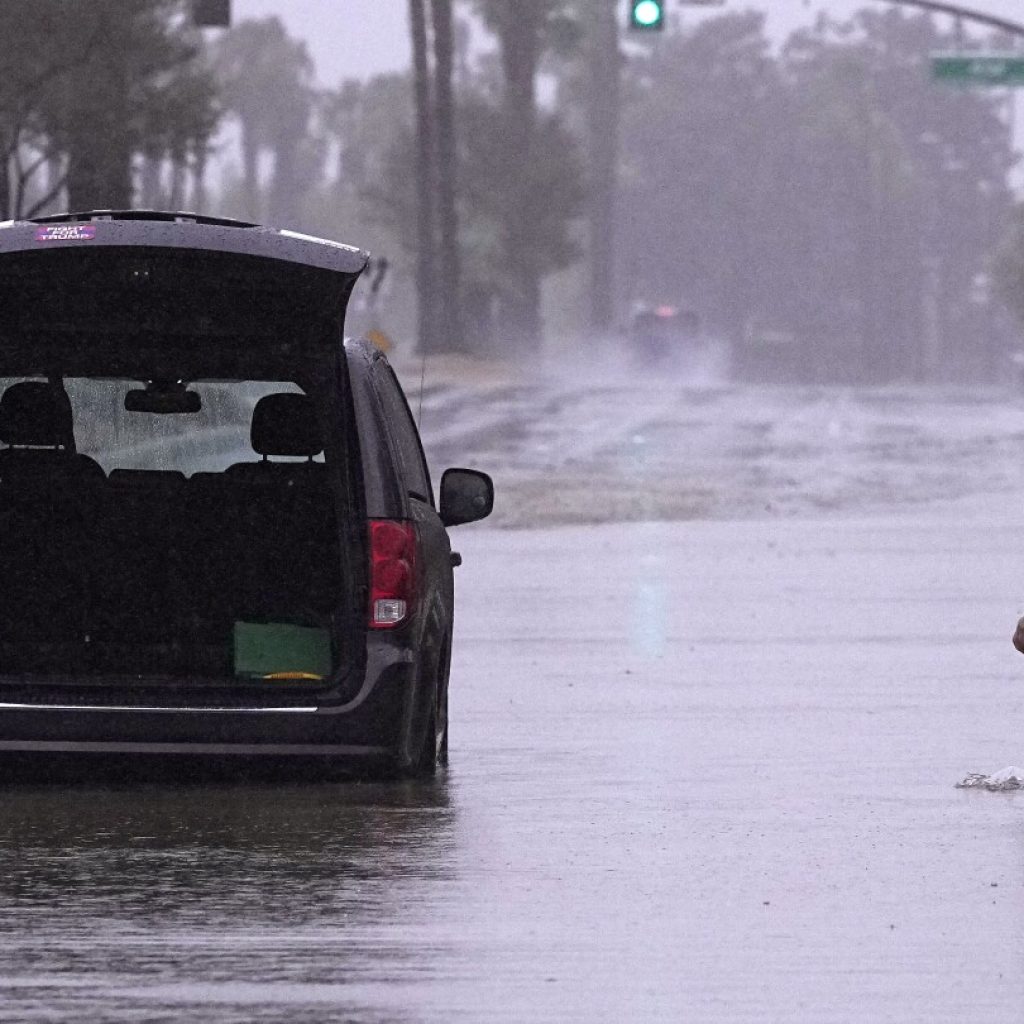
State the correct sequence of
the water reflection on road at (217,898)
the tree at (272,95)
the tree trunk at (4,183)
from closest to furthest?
1. the water reflection on road at (217,898)
2. the tree trunk at (4,183)
3. the tree at (272,95)

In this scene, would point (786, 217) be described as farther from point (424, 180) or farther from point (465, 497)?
point (465, 497)

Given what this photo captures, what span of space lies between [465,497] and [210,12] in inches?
1095

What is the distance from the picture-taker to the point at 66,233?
35.9ft

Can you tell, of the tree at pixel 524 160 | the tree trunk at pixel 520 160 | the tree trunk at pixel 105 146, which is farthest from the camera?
the tree at pixel 524 160

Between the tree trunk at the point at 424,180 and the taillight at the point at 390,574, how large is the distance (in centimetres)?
6277

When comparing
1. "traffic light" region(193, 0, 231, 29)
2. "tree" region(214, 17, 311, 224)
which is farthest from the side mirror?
"tree" region(214, 17, 311, 224)

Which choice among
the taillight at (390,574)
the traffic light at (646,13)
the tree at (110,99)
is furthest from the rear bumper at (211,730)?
the traffic light at (646,13)

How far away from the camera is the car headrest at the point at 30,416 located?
12023mm

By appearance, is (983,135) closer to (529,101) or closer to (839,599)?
(529,101)

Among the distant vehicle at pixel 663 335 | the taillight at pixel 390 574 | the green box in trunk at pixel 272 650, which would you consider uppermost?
the taillight at pixel 390 574

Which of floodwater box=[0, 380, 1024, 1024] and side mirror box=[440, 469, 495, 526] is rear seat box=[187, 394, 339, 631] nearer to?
floodwater box=[0, 380, 1024, 1024]

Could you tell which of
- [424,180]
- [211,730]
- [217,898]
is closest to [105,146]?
[211,730]

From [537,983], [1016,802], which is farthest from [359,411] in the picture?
[537,983]

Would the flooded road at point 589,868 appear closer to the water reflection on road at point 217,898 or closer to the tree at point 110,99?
the water reflection on road at point 217,898
